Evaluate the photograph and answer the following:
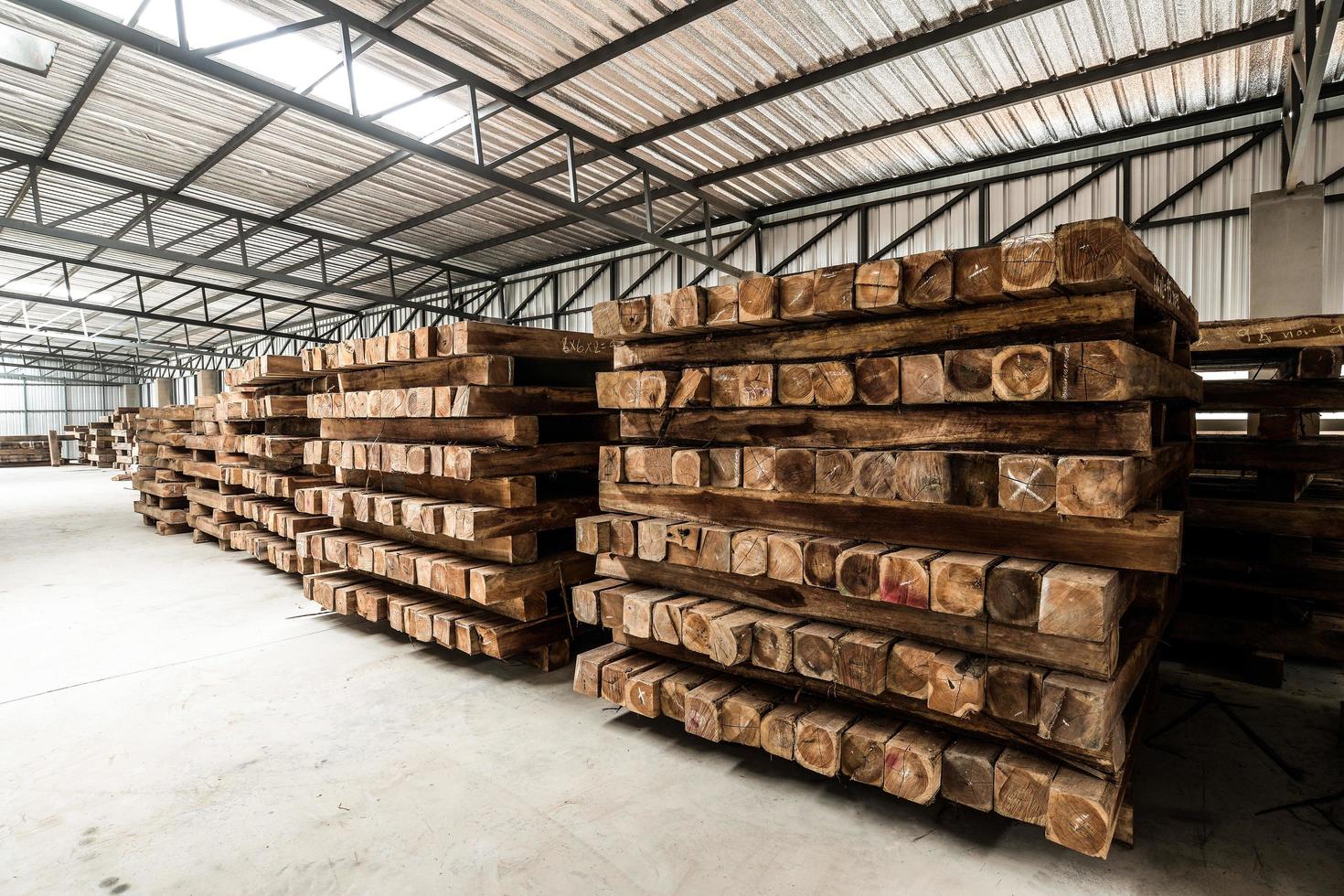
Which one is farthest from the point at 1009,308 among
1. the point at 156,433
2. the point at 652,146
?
the point at 156,433

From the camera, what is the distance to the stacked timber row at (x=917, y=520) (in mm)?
2256

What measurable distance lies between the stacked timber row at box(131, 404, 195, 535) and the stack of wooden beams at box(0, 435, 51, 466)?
91.5ft

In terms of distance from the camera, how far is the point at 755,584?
10.3 feet

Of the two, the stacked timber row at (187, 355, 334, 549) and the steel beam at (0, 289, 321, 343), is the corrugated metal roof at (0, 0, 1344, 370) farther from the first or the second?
the steel beam at (0, 289, 321, 343)

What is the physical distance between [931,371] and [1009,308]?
1.24ft

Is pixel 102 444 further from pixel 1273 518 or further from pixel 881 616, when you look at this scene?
pixel 1273 518

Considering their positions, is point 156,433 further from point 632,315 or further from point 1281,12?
point 1281,12

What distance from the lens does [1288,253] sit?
7230 mm

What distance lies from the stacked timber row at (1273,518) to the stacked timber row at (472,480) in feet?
13.7

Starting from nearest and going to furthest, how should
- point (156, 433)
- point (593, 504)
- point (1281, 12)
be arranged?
1. point (593, 504)
2. point (1281, 12)
3. point (156, 433)

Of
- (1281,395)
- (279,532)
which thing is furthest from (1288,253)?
(279,532)

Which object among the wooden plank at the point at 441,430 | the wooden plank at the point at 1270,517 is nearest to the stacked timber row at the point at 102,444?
the wooden plank at the point at 441,430

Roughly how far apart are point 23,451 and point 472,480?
1549 inches

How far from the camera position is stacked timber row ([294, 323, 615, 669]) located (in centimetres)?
423
